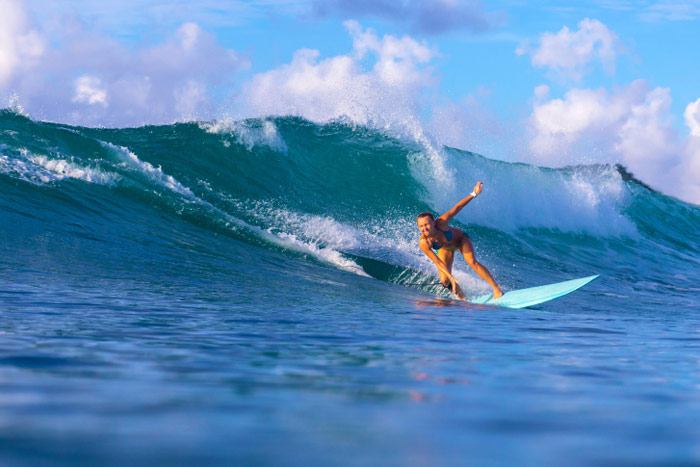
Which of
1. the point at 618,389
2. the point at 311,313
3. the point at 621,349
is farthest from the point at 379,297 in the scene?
the point at 618,389

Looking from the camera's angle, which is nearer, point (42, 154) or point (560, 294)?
point (560, 294)

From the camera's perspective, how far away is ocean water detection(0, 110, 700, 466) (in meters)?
1.93

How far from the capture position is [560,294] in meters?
8.02

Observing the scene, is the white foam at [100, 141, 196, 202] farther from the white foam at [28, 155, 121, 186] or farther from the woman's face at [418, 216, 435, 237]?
the woman's face at [418, 216, 435, 237]

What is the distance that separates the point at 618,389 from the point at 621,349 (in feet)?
4.74

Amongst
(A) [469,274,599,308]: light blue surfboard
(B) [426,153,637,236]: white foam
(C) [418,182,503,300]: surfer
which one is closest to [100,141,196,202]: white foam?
(C) [418,182,503,300]: surfer

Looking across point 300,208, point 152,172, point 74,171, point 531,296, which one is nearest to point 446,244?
point 531,296

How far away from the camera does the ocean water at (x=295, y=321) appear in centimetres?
193

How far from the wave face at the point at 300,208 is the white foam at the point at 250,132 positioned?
0.16 feet

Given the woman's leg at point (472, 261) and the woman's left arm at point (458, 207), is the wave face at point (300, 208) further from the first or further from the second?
the woman's left arm at point (458, 207)

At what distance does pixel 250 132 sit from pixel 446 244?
350 inches

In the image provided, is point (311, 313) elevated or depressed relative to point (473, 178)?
depressed

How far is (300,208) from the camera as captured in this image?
1373 centimetres

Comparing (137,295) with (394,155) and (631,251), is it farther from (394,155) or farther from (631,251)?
(631,251)
